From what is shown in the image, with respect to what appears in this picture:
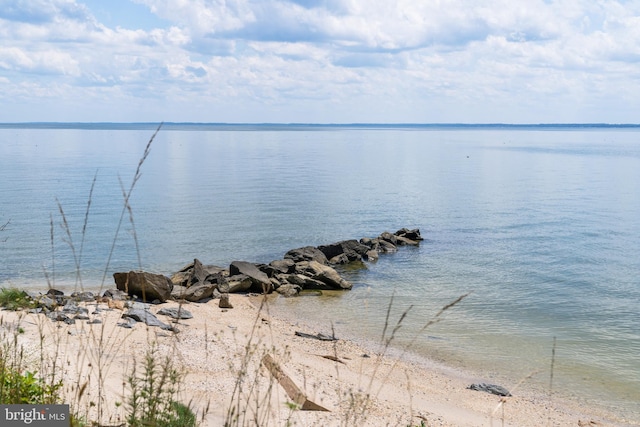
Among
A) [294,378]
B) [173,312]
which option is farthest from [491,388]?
[173,312]

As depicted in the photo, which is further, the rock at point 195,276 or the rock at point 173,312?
the rock at point 195,276

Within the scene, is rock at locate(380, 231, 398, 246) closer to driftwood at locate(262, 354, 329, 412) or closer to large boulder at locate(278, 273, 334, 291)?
large boulder at locate(278, 273, 334, 291)

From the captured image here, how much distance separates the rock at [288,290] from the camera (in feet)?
85.2

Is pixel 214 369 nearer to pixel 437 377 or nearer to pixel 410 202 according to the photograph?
pixel 437 377

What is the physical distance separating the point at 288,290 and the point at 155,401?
2145 centimetres

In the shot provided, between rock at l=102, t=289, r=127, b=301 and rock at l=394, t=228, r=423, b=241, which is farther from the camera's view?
rock at l=394, t=228, r=423, b=241

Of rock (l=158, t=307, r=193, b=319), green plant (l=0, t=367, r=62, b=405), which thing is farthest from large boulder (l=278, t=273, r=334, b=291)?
green plant (l=0, t=367, r=62, b=405)

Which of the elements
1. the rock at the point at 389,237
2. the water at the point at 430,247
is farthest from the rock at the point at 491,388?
the rock at the point at 389,237

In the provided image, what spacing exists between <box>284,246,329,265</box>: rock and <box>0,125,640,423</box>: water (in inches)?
65.2

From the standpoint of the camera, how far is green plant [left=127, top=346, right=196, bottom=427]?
15.2 feet

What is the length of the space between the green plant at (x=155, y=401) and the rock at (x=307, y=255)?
23.2 m

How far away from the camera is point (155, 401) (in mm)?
4695

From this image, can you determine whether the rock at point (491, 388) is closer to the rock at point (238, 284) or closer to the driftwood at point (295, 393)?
the driftwood at point (295, 393)

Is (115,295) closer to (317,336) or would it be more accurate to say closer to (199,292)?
(199,292)
